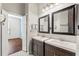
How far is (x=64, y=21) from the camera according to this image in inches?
60.6

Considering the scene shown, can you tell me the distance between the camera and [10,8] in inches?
53.9

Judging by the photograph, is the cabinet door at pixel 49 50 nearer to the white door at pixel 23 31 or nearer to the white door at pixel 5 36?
the white door at pixel 23 31

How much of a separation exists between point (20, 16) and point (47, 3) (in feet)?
1.52


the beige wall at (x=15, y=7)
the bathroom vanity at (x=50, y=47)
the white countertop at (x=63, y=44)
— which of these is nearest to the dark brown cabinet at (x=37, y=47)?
the bathroom vanity at (x=50, y=47)

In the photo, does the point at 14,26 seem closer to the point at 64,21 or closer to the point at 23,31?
the point at 23,31

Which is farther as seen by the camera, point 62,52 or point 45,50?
point 45,50

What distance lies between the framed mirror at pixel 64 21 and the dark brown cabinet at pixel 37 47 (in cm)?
35

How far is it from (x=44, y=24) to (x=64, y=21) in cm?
34

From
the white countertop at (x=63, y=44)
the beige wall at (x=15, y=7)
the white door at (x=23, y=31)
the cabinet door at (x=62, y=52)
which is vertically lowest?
the cabinet door at (x=62, y=52)

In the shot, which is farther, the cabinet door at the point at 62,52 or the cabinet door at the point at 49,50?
the cabinet door at the point at 49,50

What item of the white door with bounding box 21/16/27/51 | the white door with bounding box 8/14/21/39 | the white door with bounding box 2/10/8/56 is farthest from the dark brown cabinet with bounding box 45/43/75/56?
the white door with bounding box 2/10/8/56

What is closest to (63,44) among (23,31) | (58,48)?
(58,48)

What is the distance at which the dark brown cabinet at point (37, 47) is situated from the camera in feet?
4.65

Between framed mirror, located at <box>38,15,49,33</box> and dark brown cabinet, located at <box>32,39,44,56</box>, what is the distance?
0.20 m
